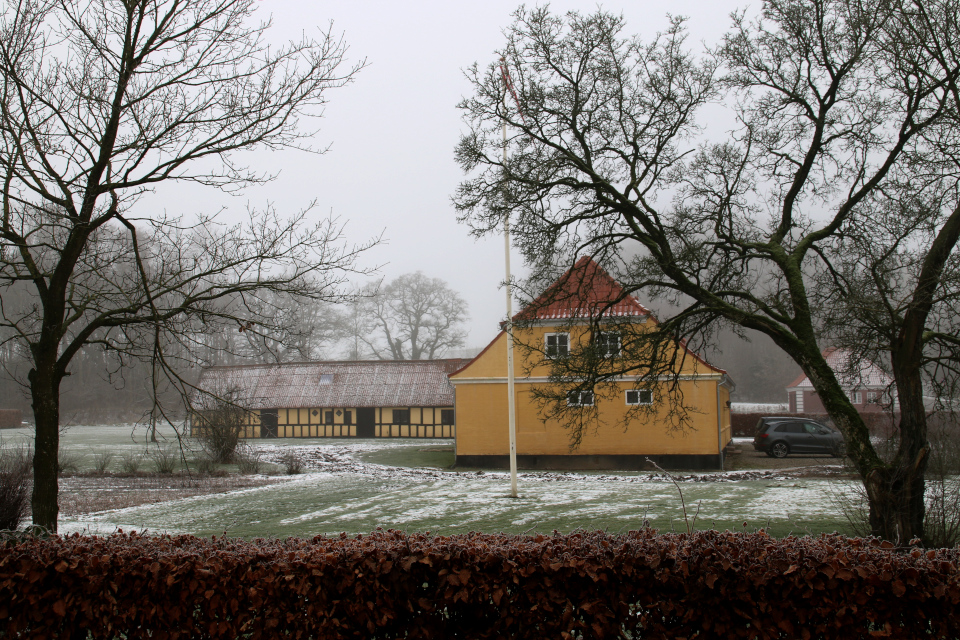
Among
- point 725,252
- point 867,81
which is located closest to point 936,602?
point 725,252

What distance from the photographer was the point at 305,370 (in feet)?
154

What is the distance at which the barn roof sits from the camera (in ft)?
140

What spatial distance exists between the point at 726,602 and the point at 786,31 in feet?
32.1

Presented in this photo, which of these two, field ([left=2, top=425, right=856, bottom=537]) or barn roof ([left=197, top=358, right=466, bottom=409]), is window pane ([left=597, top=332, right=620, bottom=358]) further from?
barn roof ([left=197, top=358, right=466, bottom=409])

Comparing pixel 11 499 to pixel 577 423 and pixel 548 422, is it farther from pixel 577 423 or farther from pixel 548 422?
pixel 548 422

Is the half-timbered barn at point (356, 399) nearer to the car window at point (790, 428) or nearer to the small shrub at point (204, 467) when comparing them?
the small shrub at point (204, 467)

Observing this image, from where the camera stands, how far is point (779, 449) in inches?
1052

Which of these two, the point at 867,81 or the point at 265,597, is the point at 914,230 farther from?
the point at 265,597

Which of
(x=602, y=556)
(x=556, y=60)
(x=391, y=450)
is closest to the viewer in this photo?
(x=602, y=556)

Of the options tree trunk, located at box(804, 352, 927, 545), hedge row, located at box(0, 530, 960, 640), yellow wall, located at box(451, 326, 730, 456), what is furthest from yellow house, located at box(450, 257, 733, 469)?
hedge row, located at box(0, 530, 960, 640)

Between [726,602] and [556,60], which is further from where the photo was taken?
[556,60]

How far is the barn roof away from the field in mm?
16415

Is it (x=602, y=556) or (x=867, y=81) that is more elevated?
(x=867, y=81)

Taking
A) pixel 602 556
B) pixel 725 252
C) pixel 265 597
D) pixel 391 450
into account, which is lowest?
pixel 391 450
